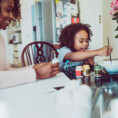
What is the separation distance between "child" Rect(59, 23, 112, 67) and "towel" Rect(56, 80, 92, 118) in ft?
3.73

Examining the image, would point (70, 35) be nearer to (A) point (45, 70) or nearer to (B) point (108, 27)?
(B) point (108, 27)

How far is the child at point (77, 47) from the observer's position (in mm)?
1491

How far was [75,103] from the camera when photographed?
0.33 metres

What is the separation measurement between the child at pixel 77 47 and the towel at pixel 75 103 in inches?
44.7

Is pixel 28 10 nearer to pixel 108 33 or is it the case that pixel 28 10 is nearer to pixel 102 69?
pixel 108 33

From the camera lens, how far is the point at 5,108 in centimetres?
50

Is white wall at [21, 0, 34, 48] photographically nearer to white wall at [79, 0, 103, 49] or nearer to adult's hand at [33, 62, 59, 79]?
white wall at [79, 0, 103, 49]

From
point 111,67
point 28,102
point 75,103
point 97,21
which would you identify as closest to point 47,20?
point 97,21

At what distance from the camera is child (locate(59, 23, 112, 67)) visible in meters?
1.49

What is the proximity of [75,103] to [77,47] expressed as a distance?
1357mm

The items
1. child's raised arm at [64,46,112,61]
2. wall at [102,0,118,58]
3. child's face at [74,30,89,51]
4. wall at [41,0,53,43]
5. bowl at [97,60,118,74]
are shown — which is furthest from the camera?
wall at [41,0,53,43]

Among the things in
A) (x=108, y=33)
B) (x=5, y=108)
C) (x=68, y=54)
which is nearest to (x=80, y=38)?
(x=68, y=54)

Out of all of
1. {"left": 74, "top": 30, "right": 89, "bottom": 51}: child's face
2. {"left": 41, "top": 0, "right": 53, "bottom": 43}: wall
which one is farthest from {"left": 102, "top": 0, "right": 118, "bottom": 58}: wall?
{"left": 41, "top": 0, "right": 53, "bottom": 43}: wall

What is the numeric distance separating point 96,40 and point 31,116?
1737 millimetres
